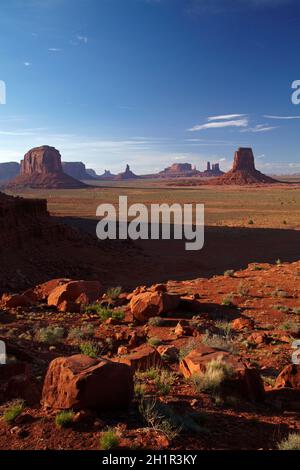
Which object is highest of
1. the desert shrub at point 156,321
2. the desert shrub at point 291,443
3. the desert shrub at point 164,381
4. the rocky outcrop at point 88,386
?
the rocky outcrop at point 88,386

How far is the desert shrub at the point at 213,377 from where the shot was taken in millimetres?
5703

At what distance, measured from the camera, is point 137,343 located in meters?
8.60

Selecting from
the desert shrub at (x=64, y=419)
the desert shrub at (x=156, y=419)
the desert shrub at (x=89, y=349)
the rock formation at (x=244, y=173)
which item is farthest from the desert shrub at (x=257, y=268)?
the rock formation at (x=244, y=173)

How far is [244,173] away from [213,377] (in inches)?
6027

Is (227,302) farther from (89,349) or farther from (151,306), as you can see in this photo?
(89,349)

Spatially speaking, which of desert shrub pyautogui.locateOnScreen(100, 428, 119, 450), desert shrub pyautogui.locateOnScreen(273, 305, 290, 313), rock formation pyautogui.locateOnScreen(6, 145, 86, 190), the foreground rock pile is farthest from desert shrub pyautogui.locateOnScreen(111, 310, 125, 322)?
rock formation pyautogui.locateOnScreen(6, 145, 86, 190)

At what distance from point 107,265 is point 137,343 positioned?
496 inches

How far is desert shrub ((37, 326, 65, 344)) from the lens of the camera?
8.48 metres

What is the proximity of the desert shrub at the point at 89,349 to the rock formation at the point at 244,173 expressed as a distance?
137121 millimetres

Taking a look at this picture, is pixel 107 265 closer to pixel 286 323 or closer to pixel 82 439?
pixel 286 323

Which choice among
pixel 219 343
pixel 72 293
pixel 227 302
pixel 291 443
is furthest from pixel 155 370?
pixel 72 293

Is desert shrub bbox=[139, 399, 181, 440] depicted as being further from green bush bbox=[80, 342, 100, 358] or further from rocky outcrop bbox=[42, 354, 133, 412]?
green bush bbox=[80, 342, 100, 358]

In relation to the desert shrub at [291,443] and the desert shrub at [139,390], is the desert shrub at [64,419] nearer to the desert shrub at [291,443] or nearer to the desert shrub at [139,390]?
the desert shrub at [139,390]
